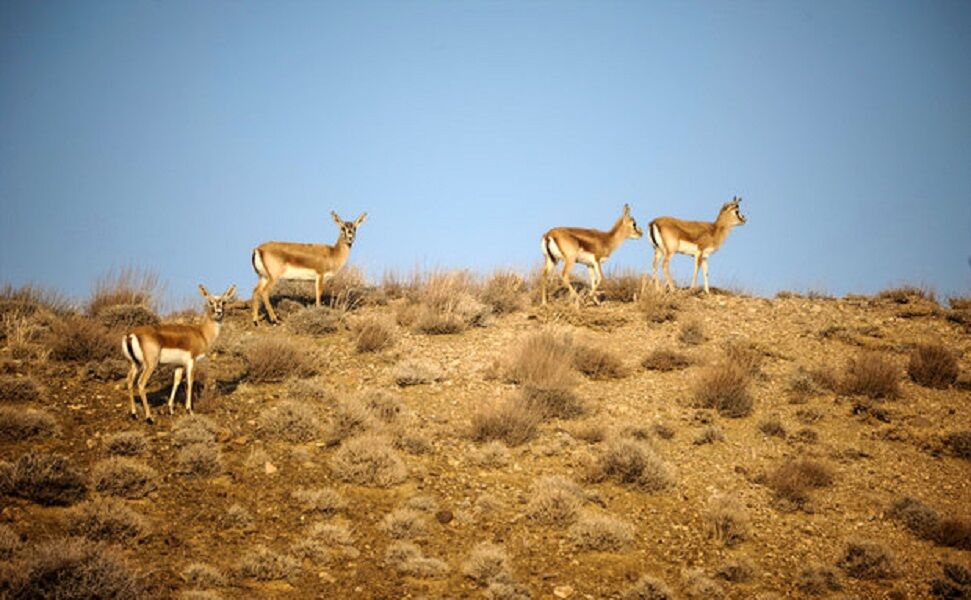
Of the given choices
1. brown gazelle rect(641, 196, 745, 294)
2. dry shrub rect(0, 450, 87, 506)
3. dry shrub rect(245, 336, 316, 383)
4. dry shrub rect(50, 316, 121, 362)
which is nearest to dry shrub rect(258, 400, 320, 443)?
dry shrub rect(245, 336, 316, 383)

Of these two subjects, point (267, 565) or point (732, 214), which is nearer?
point (267, 565)

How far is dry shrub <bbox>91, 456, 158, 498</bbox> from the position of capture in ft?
35.0

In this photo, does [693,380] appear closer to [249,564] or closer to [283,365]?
[283,365]

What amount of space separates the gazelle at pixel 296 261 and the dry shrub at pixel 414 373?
4.48 meters

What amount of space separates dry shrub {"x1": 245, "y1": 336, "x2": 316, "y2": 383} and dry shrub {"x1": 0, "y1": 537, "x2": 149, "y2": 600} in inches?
263

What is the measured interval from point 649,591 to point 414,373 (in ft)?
24.0

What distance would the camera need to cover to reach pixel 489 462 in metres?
12.6

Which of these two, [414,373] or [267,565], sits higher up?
[414,373]

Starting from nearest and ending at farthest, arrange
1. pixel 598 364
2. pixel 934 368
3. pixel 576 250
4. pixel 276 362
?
pixel 276 362 < pixel 934 368 < pixel 598 364 < pixel 576 250

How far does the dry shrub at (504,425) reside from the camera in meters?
13.3

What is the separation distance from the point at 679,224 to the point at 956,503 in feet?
41.0

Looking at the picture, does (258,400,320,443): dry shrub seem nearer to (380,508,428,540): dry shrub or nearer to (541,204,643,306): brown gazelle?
(380,508,428,540): dry shrub

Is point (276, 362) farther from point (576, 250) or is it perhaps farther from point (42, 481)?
point (576, 250)

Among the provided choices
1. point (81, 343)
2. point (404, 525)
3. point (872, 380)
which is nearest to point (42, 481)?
point (404, 525)
